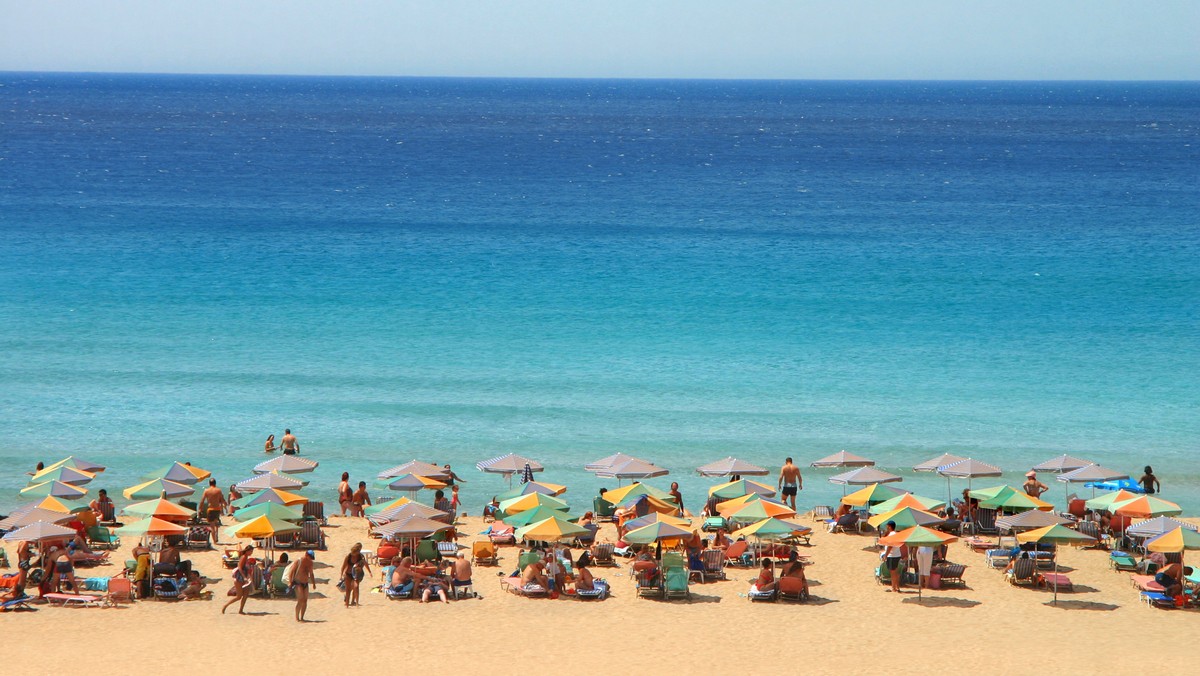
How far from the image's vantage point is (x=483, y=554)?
63.7ft

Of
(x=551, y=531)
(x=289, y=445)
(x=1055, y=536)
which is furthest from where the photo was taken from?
(x=289, y=445)

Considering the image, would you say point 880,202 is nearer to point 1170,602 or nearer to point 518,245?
point 518,245

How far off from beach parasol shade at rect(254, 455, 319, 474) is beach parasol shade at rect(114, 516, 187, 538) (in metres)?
5.00

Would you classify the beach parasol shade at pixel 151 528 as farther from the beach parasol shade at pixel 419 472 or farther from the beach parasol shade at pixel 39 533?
the beach parasol shade at pixel 419 472

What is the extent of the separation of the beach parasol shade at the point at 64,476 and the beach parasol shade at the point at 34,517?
9.94ft

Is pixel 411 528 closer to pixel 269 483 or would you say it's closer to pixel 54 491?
pixel 269 483

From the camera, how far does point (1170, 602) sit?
17344mm

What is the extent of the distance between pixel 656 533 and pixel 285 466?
823 centimetres

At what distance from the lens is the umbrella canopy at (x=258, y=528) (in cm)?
1808

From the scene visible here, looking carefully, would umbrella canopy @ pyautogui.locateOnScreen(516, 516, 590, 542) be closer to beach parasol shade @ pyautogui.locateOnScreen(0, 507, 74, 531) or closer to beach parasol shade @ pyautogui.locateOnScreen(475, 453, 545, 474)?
beach parasol shade @ pyautogui.locateOnScreen(475, 453, 545, 474)

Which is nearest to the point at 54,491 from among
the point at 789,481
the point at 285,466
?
the point at 285,466

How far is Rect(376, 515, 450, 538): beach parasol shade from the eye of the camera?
18.6m

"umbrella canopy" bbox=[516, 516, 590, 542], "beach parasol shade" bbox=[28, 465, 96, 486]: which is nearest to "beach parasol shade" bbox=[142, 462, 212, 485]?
"beach parasol shade" bbox=[28, 465, 96, 486]

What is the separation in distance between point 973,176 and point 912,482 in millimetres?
62903
